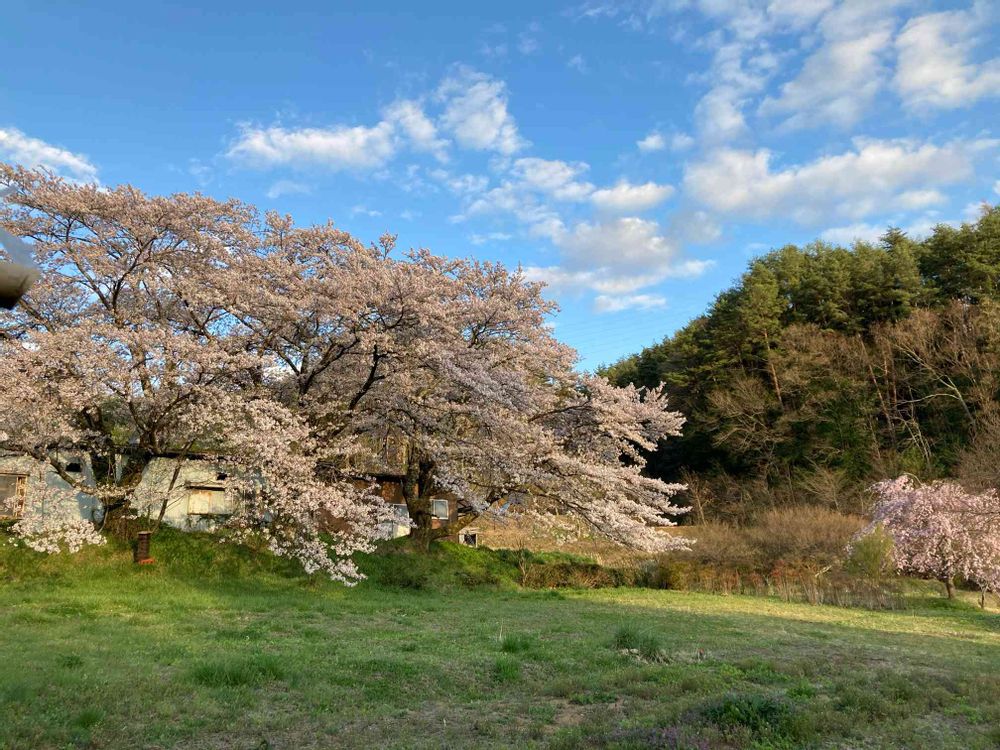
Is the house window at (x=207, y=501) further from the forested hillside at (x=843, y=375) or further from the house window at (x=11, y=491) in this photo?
the forested hillside at (x=843, y=375)

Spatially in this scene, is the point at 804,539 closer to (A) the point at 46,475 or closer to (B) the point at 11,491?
(A) the point at 46,475

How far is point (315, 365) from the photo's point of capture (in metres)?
17.9

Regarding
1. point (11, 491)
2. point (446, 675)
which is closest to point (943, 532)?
point (446, 675)

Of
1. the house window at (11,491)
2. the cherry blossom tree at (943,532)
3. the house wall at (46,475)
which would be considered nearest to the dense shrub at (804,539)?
the cherry blossom tree at (943,532)

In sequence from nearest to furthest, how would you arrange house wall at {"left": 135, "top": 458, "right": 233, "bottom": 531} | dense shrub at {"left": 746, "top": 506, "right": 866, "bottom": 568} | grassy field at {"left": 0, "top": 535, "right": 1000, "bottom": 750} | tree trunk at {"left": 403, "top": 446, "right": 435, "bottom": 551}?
grassy field at {"left": 0, "top": 535, "right": 1000, "bottom": 750} → house wall at {"left": 135, "top": 458, "right": 233, "bottom": 531} → tree trunk at {"left": 403, "top": 446, "right": 435, "bottom": 551} → dense shrub at {"left": 746, "top": 506, "right": 866, "bottom": 568}

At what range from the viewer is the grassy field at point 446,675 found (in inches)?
206

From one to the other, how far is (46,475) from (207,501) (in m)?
4.73

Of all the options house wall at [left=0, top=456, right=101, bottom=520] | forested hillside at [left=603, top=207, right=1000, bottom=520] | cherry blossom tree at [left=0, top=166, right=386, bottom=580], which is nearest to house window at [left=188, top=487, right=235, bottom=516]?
house wall at [left=0, top=456, right=101, bottom=520]

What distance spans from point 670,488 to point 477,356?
714 cm

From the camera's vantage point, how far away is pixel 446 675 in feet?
24.7

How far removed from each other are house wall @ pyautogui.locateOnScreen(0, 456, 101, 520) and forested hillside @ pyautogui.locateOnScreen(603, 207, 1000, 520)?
27252 millimetres

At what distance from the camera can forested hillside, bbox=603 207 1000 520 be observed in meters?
33.4

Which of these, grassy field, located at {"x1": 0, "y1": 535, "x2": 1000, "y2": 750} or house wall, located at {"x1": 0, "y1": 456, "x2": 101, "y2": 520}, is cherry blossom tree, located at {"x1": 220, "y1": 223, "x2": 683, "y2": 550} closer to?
grassy field, located at {"x1": 0, "y1": 535, "x2": 1000, "y2": 750}

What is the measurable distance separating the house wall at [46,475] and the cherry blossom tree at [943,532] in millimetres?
23346
